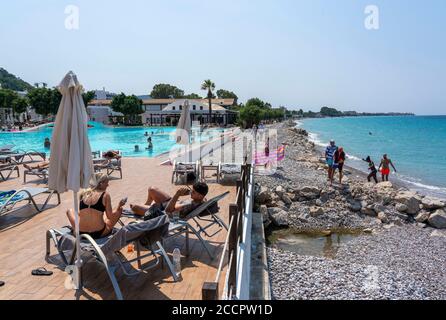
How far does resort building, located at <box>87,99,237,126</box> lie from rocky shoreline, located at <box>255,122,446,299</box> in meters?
44.4

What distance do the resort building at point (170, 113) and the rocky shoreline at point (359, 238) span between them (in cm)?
4445

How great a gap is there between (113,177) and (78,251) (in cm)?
688

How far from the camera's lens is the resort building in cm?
5903

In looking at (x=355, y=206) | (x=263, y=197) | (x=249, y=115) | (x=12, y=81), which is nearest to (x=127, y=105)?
(x=249, y=115)

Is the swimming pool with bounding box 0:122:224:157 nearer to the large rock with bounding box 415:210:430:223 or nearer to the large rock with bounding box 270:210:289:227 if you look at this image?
the large rock with bounding box 270:210:289:227

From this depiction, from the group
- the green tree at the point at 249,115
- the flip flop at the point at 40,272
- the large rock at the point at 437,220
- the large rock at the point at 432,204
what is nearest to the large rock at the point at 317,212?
the large rock at the point at 437,220

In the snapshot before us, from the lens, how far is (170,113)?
58031 millimetres

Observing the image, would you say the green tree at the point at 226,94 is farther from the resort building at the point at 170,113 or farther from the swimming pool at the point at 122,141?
the swimming pool at the point at 122,141

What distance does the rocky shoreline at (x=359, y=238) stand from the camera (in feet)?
21.6

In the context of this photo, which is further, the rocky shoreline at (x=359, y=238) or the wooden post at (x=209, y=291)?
the rocky shoreline at (x=359, y=238)

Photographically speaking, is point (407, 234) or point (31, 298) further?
point (407, 234)
